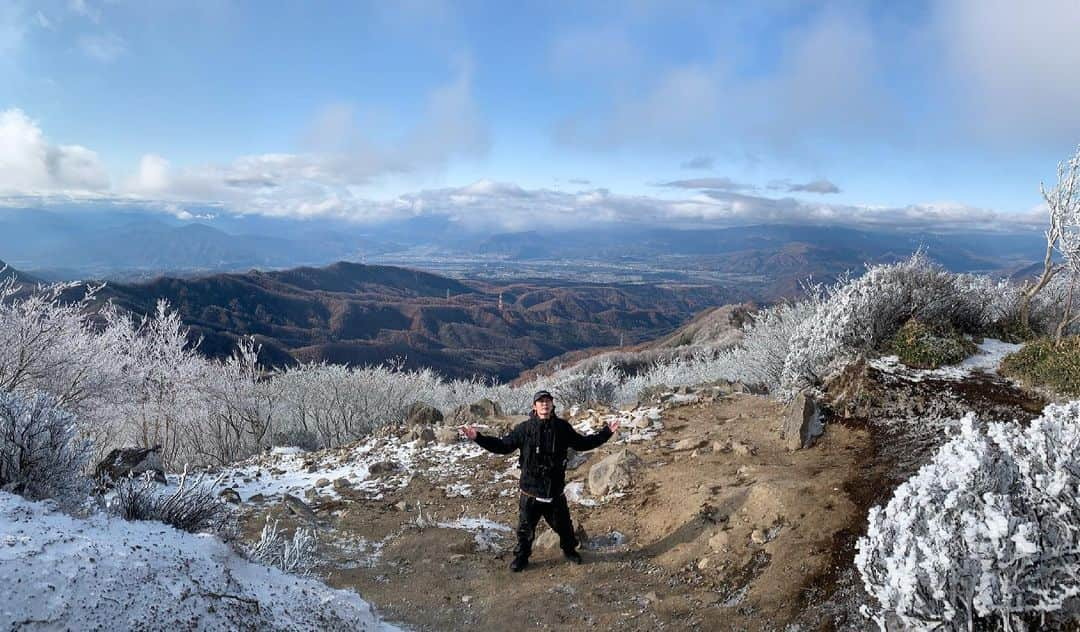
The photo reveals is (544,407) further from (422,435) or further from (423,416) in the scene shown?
(423,416)

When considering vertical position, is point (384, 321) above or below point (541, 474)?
below

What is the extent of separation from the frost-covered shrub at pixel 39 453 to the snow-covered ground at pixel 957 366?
31.9 ft

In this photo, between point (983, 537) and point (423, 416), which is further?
point (423, 416)

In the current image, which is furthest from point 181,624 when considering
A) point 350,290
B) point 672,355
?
point 350,290

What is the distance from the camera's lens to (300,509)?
8180 mm

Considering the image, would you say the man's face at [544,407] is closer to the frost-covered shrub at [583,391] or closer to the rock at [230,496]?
the rock at [230,496]

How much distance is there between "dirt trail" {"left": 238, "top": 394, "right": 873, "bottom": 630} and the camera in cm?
493

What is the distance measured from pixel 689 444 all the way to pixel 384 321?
429ft


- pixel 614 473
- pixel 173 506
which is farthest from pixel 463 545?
pixel 173 506

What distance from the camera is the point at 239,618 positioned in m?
3.03

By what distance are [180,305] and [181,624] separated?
123 meters

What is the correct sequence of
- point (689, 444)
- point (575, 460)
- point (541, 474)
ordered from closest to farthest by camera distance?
1. point (541, 474)
2. point (689, 444)
3. point (575, 460)

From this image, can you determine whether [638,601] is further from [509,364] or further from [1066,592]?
[509,364]

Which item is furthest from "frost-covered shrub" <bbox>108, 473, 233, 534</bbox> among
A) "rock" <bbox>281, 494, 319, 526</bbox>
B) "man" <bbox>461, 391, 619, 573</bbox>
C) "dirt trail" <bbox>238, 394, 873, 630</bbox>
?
"rock" <bbox>281, 494, 319, 526</bbox>
